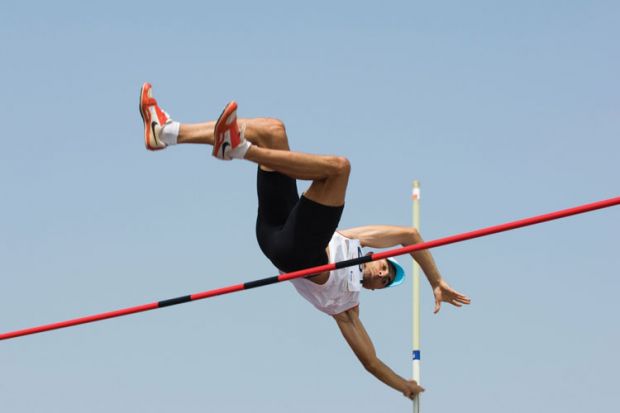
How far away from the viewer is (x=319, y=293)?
7.55 meters

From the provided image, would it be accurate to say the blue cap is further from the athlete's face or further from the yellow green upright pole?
the yellow green upright pole

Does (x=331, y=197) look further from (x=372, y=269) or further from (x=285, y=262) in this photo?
(x=372, y=269)

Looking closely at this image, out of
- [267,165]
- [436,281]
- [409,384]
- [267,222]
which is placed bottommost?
[409,384]

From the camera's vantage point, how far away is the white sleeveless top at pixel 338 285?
7441 millimetres

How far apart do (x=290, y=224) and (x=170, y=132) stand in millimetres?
1010

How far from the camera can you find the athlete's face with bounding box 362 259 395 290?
7.80 metres

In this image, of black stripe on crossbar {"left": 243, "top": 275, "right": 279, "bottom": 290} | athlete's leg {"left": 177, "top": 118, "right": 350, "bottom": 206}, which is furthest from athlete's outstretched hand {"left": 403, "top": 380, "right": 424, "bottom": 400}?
athlete's leg {"left": 177, "top": 118, "right": 350, "bottom": 206}

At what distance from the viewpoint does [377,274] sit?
783 centimetres

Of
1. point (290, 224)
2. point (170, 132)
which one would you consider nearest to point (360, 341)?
point (290, 224)

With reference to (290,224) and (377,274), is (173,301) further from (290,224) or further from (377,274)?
(377,274)

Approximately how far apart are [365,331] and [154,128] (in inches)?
92.3

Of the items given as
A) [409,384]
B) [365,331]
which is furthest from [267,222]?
[409,384]

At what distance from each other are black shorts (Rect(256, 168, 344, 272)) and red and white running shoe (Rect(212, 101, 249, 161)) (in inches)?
28.6

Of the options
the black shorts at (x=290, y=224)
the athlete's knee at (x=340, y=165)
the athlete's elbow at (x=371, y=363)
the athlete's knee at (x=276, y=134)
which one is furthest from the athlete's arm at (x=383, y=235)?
the athlete's knee at (x=276, y=134)
